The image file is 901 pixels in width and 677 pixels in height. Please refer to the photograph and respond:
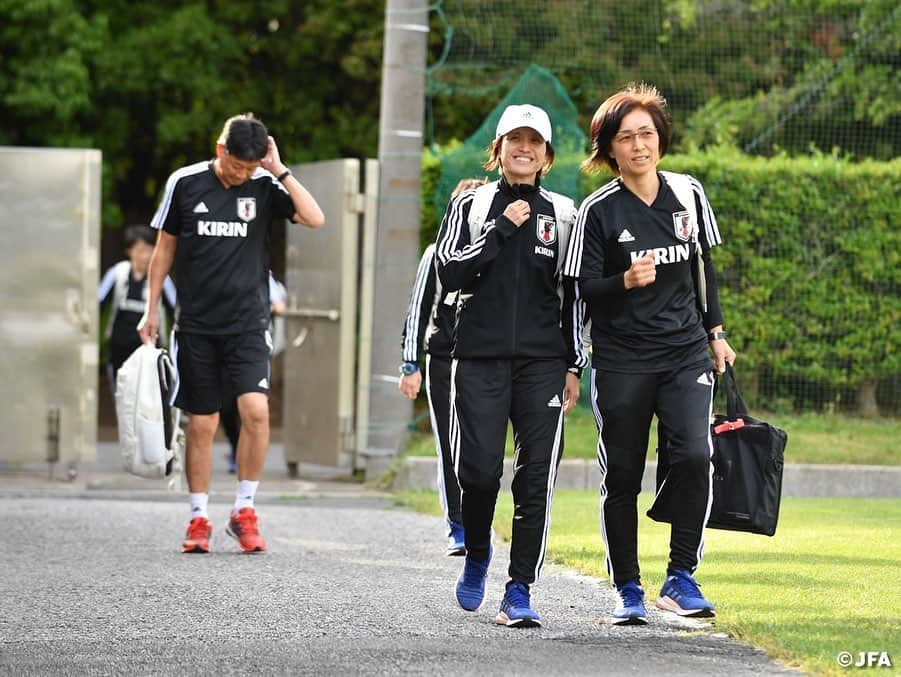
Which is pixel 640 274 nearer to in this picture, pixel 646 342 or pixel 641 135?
pixel 646 342

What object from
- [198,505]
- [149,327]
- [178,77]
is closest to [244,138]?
[149,327]

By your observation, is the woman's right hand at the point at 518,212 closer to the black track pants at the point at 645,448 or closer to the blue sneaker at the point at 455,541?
the black track pants at the point at 645,448

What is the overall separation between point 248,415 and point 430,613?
234cm

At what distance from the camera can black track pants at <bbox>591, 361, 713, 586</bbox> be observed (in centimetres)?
664

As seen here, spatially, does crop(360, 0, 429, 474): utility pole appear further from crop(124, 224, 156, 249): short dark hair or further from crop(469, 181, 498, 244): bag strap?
crop(469, 181, 498, 244): bag strap

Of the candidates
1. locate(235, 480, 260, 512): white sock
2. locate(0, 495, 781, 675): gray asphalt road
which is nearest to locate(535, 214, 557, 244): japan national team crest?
locate(0, 495, 781, 675): gray asphalt road

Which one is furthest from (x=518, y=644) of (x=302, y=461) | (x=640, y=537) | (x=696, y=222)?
(x=302, y=461)

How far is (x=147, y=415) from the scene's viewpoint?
360 inches

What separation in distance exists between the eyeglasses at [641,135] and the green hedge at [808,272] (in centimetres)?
777

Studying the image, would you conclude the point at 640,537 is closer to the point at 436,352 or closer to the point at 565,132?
the point at 436,352

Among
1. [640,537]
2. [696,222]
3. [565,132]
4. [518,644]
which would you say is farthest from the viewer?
[565,132]

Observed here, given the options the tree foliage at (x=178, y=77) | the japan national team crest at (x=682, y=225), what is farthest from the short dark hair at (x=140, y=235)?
the tree foliage at (x=178, y=77)

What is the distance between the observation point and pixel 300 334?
1455 cm

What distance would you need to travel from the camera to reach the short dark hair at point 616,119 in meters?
6.77
